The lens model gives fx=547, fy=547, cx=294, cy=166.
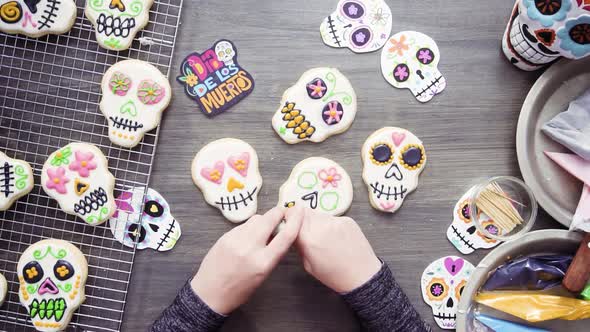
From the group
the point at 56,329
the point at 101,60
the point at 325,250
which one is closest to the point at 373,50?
the point at 325,250

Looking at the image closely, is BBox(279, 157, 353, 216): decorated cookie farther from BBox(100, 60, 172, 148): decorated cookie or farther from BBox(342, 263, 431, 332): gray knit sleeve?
BBox(100, 60, 172, 148): decorated cookie

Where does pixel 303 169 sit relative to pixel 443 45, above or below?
below

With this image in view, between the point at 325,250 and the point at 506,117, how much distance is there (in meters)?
0.48

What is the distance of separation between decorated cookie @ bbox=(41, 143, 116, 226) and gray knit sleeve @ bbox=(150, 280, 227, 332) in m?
0.23

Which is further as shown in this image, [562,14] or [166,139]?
[166,139]

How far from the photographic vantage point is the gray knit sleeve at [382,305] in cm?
99

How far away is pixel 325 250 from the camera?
99cm

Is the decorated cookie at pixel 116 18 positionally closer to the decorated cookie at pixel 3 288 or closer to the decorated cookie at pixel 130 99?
the decorated cookie at pixel 130 99

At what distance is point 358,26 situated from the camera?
110 cm

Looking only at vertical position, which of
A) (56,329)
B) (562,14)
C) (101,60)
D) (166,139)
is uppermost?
(562,14)

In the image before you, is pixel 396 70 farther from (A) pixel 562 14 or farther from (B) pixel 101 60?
(B) pixel 101 60

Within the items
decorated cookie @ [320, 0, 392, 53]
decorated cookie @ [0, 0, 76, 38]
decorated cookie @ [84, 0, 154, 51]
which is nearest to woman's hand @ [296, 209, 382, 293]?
decorated cookie @ [320, 0, 392, 53]

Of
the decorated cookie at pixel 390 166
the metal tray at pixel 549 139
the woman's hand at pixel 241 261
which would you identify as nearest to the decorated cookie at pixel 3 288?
the woman's hand at pixel 241 261

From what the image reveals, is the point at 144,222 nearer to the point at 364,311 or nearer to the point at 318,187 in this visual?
the point at 318,187
